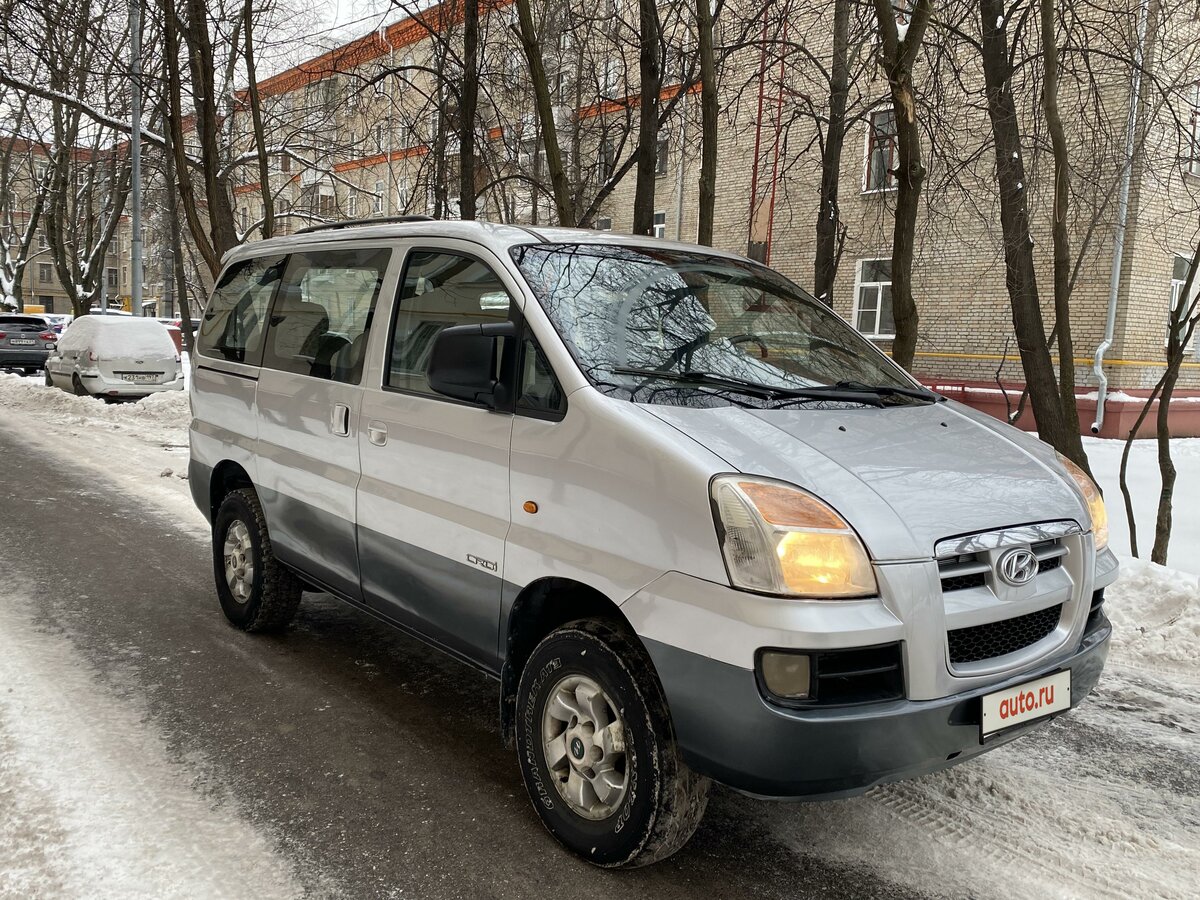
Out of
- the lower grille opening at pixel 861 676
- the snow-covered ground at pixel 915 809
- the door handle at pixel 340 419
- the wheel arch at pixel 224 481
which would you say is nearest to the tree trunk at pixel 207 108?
the wheel arch at pixel 224 481

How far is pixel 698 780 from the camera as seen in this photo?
2.73 meters

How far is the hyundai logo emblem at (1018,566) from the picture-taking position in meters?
2.66

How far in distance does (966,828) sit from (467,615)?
183cm

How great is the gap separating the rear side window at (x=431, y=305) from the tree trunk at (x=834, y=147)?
8.08 metres

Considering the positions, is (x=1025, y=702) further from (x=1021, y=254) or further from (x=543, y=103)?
(x=543, y=103)

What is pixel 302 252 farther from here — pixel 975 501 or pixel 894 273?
pixel 894 273

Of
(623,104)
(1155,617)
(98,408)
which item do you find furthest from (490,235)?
(98,408)

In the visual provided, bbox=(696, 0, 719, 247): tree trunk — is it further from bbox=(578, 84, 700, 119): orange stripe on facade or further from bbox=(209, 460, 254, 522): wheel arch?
bbox=(209, 460, 254, 522): wheel arch

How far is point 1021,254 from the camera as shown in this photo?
7.93 meters

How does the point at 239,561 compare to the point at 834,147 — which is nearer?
the point at 239,561

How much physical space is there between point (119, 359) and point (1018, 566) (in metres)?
17.1

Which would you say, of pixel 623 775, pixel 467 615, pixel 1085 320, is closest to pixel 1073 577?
pixel 623 775

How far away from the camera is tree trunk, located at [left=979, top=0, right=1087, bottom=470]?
26.0 feet

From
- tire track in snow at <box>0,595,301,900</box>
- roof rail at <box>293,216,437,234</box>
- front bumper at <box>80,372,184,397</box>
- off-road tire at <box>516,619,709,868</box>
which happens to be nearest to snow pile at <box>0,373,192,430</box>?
front bumper at <box>80,372,184,397</box>
